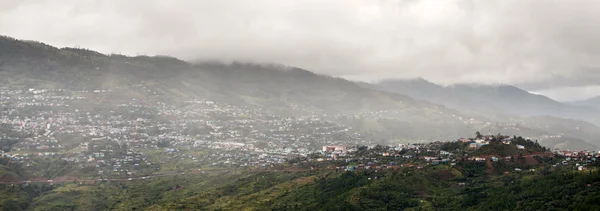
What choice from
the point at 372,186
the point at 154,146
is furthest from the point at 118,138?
the point at 372,186

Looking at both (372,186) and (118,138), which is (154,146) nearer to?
(118,138)

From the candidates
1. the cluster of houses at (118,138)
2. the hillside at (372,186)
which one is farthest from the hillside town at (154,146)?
the hillside at (372,186)

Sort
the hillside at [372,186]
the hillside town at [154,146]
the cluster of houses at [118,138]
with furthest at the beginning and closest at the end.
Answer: the cluster of houses at [118,138]
the hillside town at [154,146]
the hillside at [372,186]

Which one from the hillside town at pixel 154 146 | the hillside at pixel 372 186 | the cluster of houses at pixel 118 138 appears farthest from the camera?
the cluster of houses at pixel 118 138

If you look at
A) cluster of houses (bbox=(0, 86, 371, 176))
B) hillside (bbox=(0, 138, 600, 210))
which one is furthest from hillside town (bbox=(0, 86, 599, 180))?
hillside (bbox=(0, 138, 600, 210))

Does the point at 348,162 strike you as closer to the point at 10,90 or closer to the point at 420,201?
the point at 420,201

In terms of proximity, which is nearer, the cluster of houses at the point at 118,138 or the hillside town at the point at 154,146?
the hillside town at the point at 154,146

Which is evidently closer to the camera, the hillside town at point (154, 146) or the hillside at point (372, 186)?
the hillside at point (372, 186)

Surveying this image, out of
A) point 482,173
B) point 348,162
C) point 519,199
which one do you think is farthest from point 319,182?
point 519,199

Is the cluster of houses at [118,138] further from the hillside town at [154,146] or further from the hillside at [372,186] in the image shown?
the hillside at [372,186]

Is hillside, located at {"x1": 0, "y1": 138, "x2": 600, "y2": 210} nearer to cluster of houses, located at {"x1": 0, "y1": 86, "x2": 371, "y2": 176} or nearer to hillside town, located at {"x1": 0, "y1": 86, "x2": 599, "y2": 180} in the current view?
hillside town, located at {"x1": 0, "y1": 86, "x2": 599, "y2": 180}

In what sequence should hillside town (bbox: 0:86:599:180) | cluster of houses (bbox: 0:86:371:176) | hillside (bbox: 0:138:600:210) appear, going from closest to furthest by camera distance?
1. hillside (bbox: 0:138:600:210)
2. hillside town (bbox: 0:86:599:180)
3. cluster of houses (bbox: 0:86:371:176)
